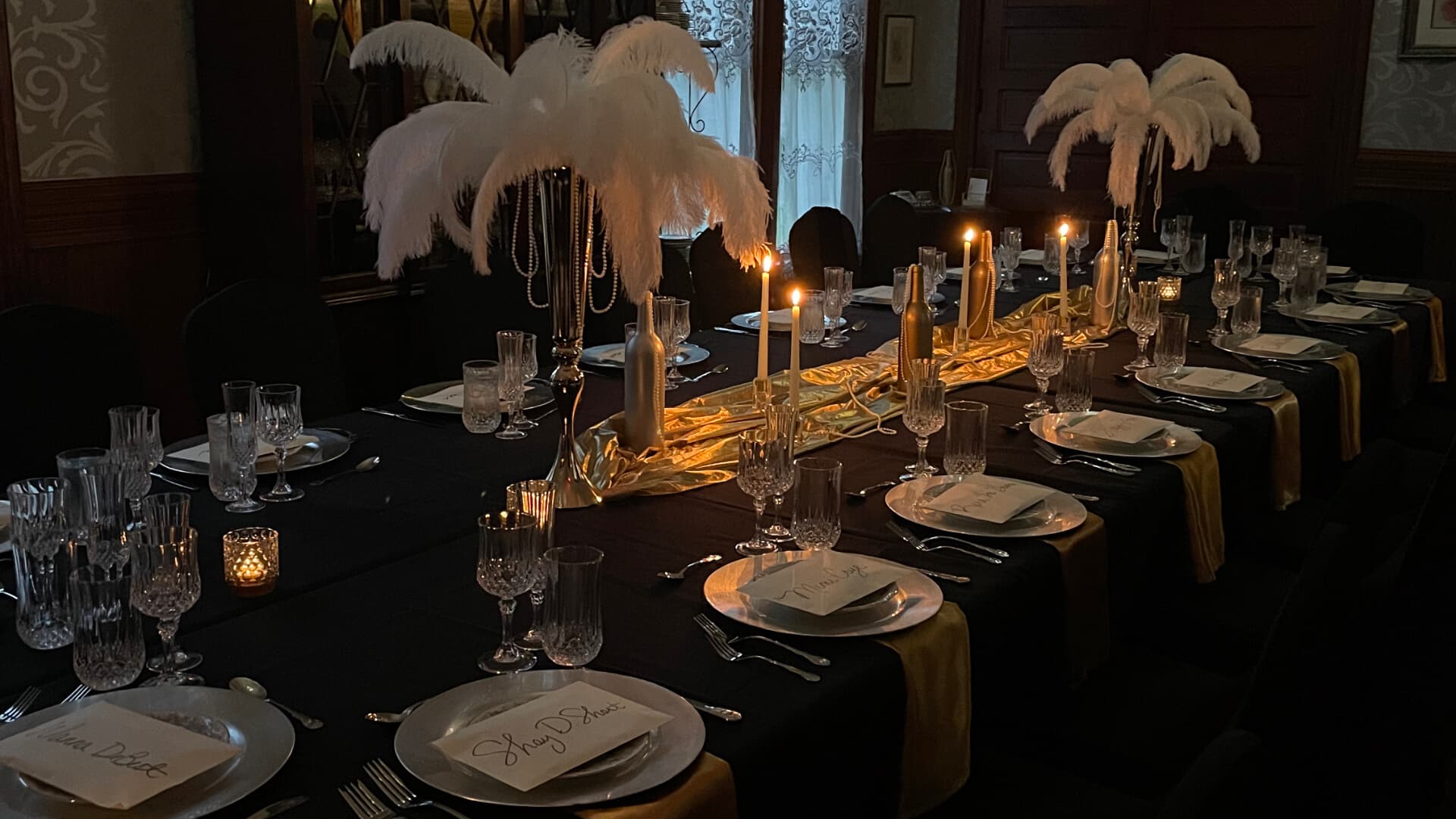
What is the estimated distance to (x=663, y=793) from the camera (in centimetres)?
115

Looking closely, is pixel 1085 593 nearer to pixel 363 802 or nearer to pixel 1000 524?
pixel 1000 524

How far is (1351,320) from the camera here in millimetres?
3504

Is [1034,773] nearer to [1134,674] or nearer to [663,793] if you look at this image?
[1134,674]

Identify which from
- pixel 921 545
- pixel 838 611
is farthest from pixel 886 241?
pixel 838 611

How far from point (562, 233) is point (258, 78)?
6.76 feet

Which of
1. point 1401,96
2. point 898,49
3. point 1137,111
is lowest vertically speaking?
point 1137,111

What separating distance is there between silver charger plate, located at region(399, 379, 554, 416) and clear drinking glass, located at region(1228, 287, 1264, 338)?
164 centimetres

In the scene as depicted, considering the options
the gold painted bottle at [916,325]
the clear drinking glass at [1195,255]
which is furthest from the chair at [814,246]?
the gold painted bottle at [916,325]

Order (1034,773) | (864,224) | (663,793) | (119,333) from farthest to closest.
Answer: (864,224) → (119,333) → (1034,773) → (663,793)

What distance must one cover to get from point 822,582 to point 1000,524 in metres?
0.38

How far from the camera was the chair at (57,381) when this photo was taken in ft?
7.78

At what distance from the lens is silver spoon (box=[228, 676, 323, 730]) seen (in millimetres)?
1241

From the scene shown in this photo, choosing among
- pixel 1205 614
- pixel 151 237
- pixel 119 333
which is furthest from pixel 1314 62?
pixel 119 333

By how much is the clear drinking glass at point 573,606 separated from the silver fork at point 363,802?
10.3 inches
